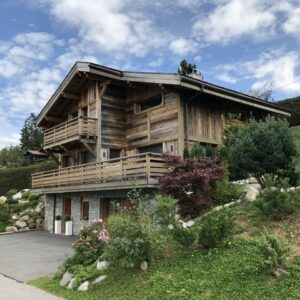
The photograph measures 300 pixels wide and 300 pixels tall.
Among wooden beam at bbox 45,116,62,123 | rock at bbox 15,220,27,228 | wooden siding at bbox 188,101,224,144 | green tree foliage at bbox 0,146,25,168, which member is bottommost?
rock at bbox 15,220,27,228

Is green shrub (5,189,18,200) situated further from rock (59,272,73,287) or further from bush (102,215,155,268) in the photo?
bush (102,215,155,268)

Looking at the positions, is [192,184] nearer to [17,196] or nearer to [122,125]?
[122,125]

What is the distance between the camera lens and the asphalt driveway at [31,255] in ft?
41.0

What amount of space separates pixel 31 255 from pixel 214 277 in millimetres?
10249

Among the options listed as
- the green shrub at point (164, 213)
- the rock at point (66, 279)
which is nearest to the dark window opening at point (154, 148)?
the green shrub at point (164, 213)

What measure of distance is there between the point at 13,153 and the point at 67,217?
43814 millimetres

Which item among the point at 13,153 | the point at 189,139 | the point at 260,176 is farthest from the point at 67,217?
the point at 13,153

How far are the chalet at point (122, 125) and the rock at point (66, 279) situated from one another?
6.92 meters

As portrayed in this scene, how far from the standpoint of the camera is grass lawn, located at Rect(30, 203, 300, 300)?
726cm

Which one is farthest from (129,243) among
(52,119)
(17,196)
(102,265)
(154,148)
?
(17,196)

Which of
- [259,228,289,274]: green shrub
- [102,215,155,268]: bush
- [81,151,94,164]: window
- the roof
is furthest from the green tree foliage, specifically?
[259,228,289,274]: green shrub

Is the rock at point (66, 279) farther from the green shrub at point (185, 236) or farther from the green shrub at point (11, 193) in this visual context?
the green shrub at point (11, 193)

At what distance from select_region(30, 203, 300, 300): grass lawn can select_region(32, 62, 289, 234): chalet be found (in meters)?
7.43

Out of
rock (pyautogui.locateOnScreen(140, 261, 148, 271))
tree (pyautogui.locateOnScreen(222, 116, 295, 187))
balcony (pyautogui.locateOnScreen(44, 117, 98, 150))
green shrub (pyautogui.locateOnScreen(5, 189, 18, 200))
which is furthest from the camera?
green shrub (pyautogui.locateOnScreen(5, 189, 18, 200))
